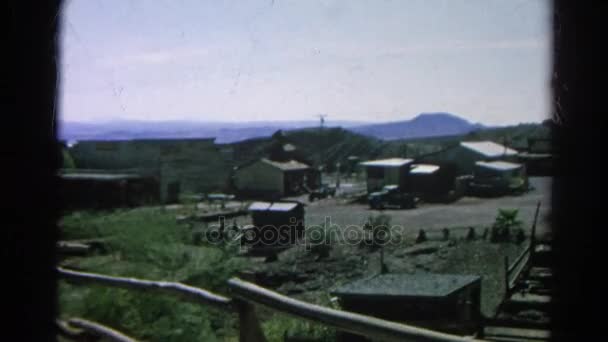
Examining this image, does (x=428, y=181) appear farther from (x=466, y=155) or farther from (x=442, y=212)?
(x=442, y=212)

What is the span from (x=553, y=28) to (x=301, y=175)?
19209mm

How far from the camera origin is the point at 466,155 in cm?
1895

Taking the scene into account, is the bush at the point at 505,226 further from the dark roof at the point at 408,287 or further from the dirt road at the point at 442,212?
the dark roof at the point at 408,287

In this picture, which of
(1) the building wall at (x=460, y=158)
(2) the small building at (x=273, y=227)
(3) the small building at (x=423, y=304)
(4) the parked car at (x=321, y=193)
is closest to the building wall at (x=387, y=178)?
(1) the building wall at (x=460, y=158)

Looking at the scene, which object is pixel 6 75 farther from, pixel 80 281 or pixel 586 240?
pixel 586 240

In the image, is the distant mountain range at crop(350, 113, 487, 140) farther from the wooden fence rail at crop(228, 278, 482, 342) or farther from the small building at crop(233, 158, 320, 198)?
the wooden fence rail at crop(228, 278, 482, 342)

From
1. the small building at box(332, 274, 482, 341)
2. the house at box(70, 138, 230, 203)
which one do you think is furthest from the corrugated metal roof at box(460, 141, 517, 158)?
the small building at box(332, 274, 482, 341)

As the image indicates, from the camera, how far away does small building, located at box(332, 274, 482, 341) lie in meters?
4.92

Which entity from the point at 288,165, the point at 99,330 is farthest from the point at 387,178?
the point at 99,330

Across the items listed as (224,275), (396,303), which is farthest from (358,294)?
(224,275)

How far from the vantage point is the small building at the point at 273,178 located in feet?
62.4

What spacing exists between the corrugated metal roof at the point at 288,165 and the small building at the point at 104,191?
248 inches

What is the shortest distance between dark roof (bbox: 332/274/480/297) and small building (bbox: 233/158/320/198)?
12194 mm

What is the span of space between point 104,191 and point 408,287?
27.8ft
